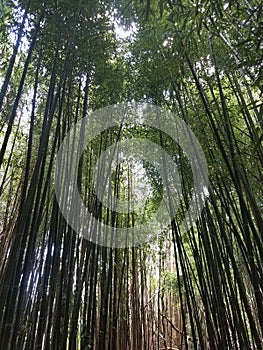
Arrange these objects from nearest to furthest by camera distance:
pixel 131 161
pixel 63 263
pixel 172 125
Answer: pixel 63 263, pixel 172 125, pixel 131 161

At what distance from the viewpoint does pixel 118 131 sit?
416 centimetres

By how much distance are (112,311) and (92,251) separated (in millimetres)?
1329

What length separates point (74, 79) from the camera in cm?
329

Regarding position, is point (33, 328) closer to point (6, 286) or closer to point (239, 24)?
point (6, 286)

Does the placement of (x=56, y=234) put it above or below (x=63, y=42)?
below

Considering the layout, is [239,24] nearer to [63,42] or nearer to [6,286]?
[63,42]

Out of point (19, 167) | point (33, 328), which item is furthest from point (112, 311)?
point (19, 167)

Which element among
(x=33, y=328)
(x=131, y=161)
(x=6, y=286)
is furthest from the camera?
(x=131, y=161)

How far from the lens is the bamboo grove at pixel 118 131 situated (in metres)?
2.03

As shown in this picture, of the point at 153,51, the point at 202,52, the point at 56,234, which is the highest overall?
the point at 153,51

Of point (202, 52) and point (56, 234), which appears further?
point (202, 52)

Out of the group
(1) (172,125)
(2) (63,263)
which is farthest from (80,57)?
(2) (63,263)

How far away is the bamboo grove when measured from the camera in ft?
6.66

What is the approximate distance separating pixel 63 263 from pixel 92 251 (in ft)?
2.62
